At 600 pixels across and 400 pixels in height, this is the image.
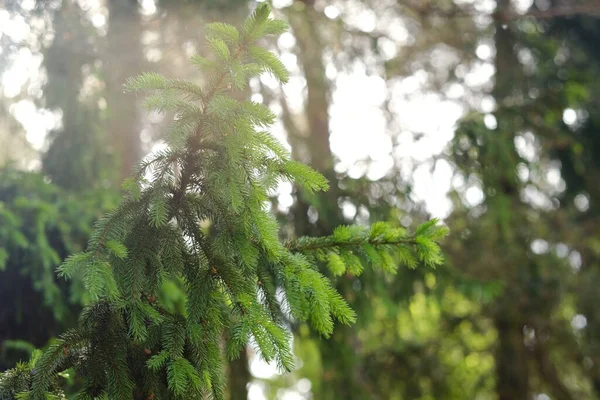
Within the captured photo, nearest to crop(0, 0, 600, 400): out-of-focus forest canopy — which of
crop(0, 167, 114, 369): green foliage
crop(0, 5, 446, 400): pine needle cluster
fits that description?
crop(0, 167, 114, 369): green foliage

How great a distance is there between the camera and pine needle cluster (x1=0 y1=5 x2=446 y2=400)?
1732 millimetres

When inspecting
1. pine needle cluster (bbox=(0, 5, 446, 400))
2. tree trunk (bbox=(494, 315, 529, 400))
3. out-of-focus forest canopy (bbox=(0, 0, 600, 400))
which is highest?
pine needle cluster (bbox=(0, 5, 446, 400))

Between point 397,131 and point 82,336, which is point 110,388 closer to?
point 82,336

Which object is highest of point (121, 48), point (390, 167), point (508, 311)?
point (121, 48)

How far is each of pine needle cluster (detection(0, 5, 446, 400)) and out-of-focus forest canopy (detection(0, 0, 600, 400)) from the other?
6.04 ft

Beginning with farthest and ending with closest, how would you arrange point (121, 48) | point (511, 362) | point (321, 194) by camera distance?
point (511, 362) < point (121, 48) < point (321, 194)

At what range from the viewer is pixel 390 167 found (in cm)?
507

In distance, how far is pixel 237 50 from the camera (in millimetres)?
1768

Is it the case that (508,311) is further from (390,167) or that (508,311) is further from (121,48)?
(121,48)

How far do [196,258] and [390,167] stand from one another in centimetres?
339

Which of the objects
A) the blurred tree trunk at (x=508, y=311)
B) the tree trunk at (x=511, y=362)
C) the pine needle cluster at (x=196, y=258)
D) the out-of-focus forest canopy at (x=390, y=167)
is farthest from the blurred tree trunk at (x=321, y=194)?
the pine needle cluster at (x=196, y=258)

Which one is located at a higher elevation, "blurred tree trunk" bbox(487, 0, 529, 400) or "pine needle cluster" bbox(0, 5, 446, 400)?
"pine needle cluster" bbox(0, 5, 446, 400)

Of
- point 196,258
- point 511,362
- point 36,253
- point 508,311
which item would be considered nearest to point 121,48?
Answer: point 36,253

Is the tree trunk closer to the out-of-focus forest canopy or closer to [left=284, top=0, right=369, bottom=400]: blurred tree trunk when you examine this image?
the out-of-focus forest canopy
